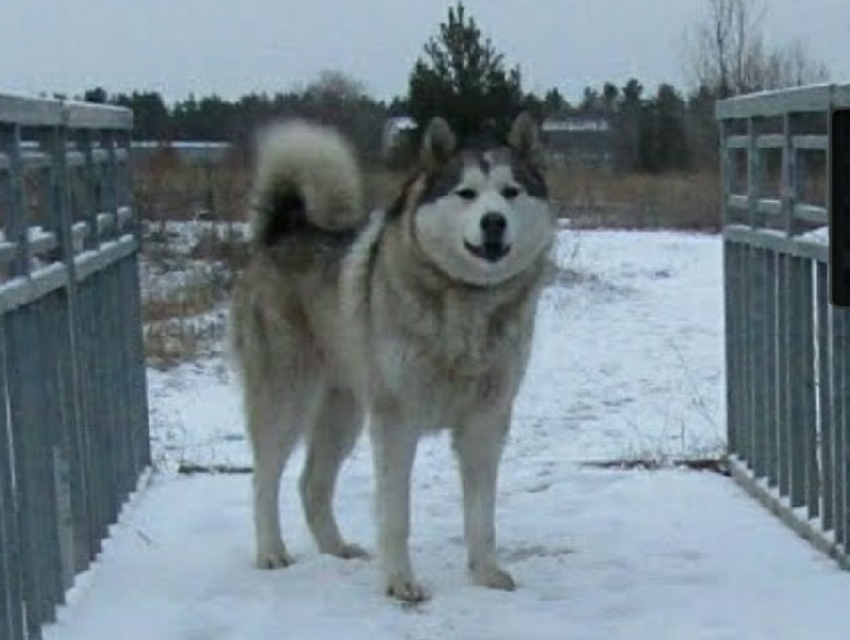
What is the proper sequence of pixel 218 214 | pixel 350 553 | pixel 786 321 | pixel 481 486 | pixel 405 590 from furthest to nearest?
pixel 218 214, pixel 786 321, pixel 350 553, pixel 481 486, pixel 405 590

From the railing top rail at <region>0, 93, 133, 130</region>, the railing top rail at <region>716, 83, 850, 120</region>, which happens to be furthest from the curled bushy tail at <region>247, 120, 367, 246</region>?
the railing top rail at <region>716, 83, 850, 120</region>

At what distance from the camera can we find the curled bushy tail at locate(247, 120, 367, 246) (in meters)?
6.27

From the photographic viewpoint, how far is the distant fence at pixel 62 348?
4664mm

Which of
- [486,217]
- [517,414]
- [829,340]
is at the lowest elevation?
[517,414]

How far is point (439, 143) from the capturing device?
541 cm

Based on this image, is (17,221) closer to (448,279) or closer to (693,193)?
(448,279)

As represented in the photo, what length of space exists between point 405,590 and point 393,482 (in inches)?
15.2

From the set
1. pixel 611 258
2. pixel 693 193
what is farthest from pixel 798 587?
pixel 693 193

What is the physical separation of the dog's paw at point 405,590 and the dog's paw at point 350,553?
25.8 inches

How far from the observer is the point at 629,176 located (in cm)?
4162

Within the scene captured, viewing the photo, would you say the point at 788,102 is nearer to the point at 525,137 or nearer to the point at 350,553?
the point at 525,137

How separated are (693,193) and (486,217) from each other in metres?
29.1

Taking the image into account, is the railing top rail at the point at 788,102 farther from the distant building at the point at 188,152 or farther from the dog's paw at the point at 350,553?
the distant building at the point at 188,152

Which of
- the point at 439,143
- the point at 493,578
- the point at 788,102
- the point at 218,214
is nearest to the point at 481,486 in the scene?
the point at 493,578
